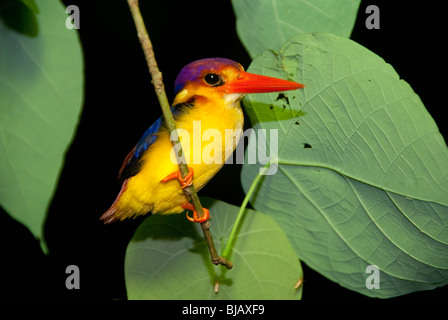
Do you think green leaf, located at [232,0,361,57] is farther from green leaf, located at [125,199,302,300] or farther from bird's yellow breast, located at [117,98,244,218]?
green leaf, located at [125,199,302,300]

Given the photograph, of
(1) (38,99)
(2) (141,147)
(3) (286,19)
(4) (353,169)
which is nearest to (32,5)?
(1) (38,99)

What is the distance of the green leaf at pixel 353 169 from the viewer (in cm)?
45

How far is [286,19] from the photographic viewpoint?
0.52 m

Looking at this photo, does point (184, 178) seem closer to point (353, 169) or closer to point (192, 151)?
point (192, 151)

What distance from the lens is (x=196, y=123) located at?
1.58ft

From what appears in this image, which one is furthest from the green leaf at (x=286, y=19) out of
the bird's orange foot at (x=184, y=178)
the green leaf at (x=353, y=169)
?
the bird's orange foot at (x=184, y=178)

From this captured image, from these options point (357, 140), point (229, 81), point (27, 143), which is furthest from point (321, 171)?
point (27, 143)

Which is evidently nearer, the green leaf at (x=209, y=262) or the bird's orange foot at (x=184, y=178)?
the bird's orange foot at (x=184, y=178)

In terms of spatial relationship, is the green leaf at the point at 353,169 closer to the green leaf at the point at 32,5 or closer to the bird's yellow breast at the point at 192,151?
the bird's yellow breast at the point at 192,151

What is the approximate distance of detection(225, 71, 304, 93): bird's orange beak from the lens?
1.48 feet

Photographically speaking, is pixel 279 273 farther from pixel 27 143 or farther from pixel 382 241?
pixel 27 143

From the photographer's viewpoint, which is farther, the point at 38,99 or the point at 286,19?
the point at 286,19

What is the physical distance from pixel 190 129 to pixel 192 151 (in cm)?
3

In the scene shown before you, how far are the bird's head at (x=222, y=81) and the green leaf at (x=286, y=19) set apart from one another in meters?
0.08
